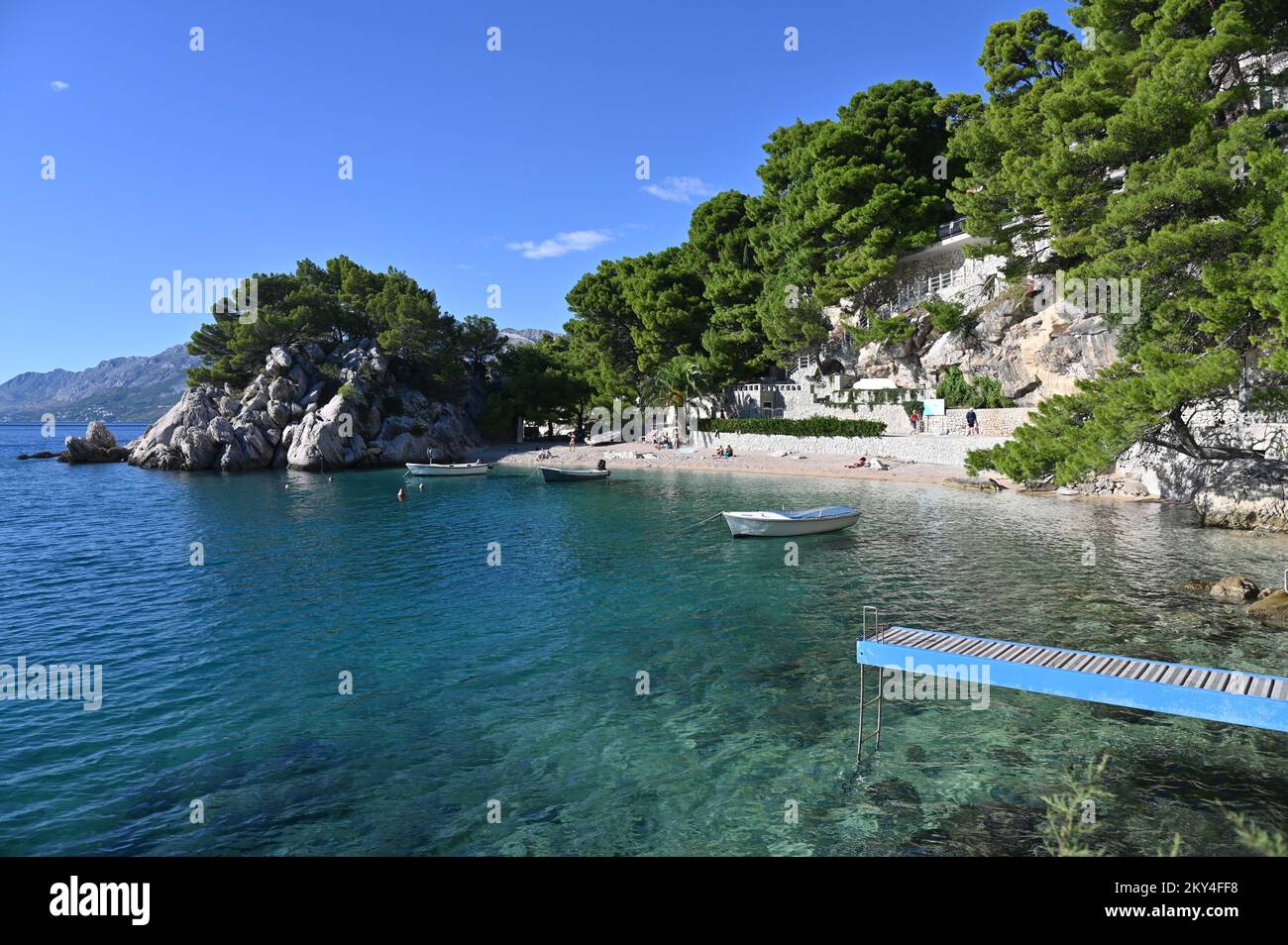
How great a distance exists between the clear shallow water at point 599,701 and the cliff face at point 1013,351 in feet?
54.3

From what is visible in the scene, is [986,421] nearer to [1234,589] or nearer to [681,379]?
[681,379]

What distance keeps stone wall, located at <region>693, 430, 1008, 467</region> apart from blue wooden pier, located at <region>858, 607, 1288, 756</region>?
3703cm

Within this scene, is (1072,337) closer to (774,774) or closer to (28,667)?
(774,774)

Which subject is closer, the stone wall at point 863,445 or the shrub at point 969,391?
the stone wall at point 863,445

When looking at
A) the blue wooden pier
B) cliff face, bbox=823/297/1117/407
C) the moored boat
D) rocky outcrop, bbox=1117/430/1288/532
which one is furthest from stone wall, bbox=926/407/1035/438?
the blue wooden pier

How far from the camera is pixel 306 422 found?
72.1 metres

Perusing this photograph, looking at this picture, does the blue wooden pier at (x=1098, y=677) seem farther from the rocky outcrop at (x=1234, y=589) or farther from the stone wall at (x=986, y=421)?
the stone wall at (x=986, y=421)

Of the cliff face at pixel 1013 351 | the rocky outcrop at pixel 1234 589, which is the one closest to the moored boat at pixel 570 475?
the cliff face at pixel 1013 351

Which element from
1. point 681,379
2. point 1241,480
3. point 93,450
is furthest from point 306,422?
point 1241,480

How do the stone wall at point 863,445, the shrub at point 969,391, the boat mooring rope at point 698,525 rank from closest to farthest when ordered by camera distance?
the boat mooring rope at point 698,525 → the stone wall at point 863,445 → the shrub at point 969,391

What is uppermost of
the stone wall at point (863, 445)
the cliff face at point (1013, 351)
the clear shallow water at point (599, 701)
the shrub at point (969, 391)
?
the cliff face at point (1013, 351)

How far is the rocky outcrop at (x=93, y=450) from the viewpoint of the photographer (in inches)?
3310

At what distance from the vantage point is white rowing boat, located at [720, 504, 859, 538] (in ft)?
93.5
